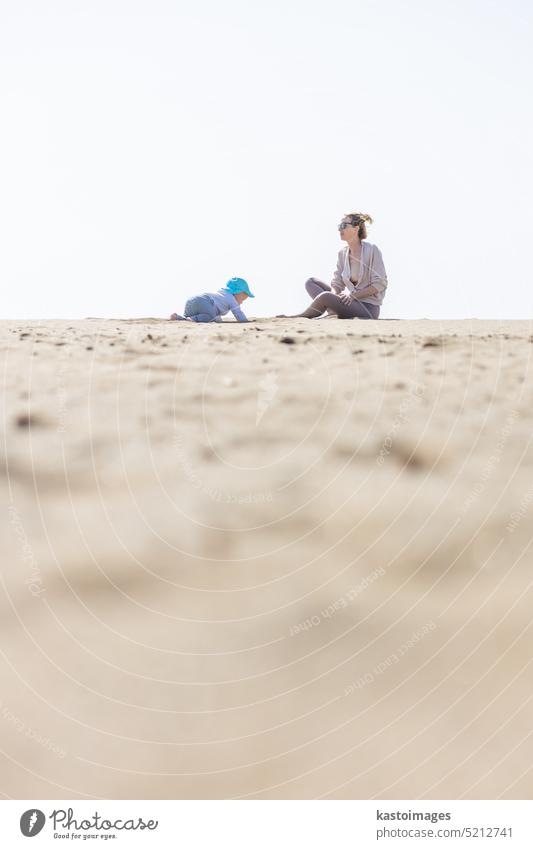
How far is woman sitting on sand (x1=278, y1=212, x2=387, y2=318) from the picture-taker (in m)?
7.08

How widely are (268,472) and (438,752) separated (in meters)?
0.98

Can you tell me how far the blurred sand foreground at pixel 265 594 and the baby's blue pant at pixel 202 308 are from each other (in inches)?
166

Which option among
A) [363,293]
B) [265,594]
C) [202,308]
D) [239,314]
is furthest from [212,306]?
[265,594]

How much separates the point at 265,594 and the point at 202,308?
559 cm

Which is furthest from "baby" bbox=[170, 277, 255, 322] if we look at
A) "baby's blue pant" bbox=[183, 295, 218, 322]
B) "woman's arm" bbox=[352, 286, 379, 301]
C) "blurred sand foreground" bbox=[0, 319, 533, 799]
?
"blurred sand foreground" bbox=[0, 319, 533, 799]

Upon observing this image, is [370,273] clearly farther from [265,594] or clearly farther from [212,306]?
[265,594]

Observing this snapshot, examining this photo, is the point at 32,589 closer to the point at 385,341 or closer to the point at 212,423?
the point at 212,423

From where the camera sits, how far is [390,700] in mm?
1167

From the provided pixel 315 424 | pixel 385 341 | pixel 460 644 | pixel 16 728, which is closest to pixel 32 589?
pixel 16 728

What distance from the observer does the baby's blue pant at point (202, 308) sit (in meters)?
6.73

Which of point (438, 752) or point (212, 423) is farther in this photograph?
point (212, 423)

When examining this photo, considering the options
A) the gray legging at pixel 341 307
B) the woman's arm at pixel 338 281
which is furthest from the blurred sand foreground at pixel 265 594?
the woman's arm at pixel 338 281

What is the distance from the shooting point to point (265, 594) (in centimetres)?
142
